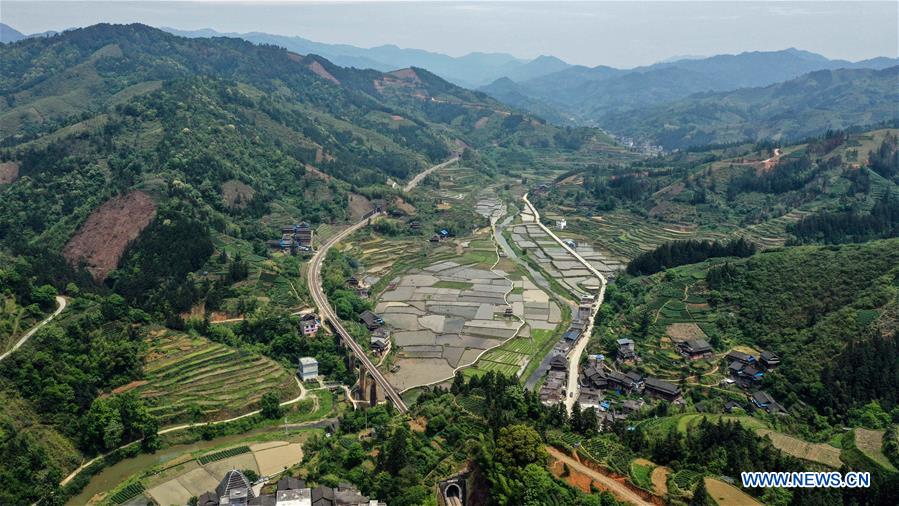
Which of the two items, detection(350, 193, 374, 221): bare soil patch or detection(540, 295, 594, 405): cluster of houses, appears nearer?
detection(540, 295, 594, 405): cluster of houses

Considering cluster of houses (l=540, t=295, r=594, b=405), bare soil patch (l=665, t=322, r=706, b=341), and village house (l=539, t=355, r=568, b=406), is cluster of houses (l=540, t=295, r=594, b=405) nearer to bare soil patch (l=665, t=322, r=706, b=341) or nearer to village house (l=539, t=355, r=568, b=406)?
village house (l=539, t=355, r=568, b=406)

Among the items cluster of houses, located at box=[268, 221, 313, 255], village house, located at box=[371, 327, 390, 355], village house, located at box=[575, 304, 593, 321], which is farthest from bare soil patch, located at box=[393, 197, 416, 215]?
village house, located at box=[371, 327, 390, 355]

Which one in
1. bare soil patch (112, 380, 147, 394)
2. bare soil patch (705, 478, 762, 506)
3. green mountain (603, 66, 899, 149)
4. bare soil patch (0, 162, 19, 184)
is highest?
green mountain (603, 66, 899, 149)

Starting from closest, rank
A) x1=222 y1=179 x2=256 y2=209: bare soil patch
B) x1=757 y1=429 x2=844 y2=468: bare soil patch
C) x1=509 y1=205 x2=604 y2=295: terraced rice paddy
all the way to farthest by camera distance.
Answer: x1=757 y1=429 x2=844 y2=468: bare soil patch → x1=509 y1=205 x2=604 y2=295: terraced rice paddy → x1=222 y1=179 x2=256 y2=209: bare soil patch

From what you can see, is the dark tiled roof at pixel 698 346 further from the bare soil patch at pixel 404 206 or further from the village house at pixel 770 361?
the bare soil patch at pixel 404 206

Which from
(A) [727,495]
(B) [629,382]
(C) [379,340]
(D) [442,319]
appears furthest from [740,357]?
(C) [379,340]

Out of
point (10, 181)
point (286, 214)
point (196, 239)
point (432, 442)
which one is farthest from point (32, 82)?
point (432, 442)

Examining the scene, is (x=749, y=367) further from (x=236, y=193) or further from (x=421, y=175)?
(x=421, y=175)
